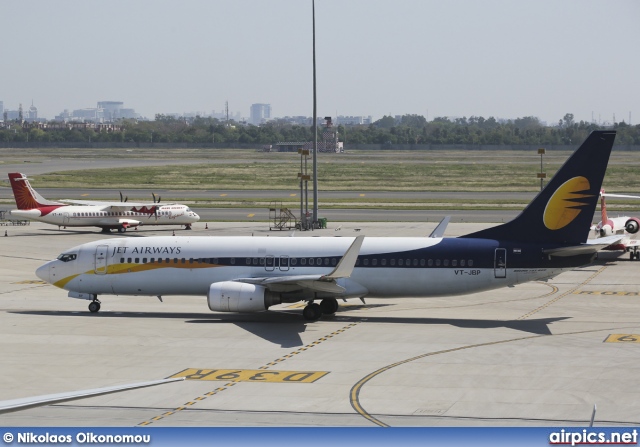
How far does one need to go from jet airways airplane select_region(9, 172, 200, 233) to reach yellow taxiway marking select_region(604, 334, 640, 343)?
54059 mm

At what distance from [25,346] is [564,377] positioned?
19670 millimetres

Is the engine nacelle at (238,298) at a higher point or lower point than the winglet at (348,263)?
lower

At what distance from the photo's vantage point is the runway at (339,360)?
2673 centimetres

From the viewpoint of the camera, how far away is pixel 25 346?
119ft

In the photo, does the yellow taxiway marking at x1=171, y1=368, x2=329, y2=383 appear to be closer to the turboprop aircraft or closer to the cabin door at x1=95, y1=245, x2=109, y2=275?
the cabin door at x1=95, y1=245, x2=109, y2=275

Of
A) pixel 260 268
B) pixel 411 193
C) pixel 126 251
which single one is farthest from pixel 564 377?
pixel 411 193

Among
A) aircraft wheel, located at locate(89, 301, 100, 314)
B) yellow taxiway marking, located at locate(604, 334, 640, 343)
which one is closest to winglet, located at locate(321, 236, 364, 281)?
yellow taxiway marking, located at locate(604, 334, 640, 343)

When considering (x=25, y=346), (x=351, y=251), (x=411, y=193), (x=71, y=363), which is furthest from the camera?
(x=411, y=193)

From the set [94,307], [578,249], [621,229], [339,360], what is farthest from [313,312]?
[621,229]

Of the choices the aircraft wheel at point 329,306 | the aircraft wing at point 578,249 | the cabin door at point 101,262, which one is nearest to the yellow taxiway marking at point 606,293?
the aircraft wing at point 578,249

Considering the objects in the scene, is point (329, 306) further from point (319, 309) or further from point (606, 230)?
point (606, 230)

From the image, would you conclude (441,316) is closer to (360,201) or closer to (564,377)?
(564,377)

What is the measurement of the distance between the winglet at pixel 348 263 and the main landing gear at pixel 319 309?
3086 millimetres

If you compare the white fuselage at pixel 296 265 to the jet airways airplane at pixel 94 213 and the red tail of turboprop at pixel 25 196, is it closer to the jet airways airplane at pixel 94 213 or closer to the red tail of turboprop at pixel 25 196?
the jet airways airplane at pixel 94 213
